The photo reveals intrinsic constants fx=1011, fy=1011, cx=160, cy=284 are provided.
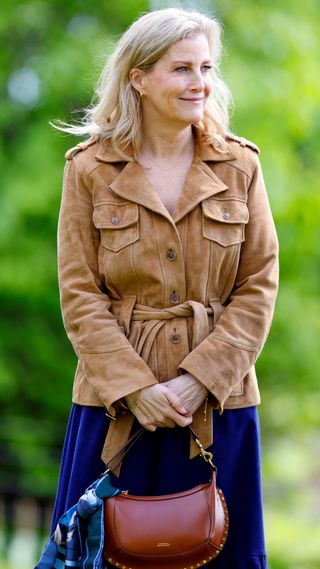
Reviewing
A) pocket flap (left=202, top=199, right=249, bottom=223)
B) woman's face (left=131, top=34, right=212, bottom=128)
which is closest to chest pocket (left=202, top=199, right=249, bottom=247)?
pocket flap (left=202, top=199, right=249, bottom=223)

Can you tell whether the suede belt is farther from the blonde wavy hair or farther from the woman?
the blonde wavy hair

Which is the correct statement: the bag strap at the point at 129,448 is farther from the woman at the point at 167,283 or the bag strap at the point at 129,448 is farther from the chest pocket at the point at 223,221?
the chest pocket at the point at 223,221

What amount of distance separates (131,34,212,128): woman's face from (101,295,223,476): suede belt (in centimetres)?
58

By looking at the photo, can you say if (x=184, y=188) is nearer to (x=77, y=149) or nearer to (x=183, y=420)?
(x=77, y=149)

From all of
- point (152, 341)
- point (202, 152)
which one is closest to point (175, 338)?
point (152, 341)

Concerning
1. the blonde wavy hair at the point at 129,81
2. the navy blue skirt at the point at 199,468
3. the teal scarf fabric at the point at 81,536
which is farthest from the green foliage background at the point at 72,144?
the teal scarf fabric at the point at 81,536

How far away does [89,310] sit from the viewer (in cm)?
307

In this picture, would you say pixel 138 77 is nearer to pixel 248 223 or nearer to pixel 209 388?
pixel 248 223

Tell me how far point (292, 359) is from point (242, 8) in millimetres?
2876

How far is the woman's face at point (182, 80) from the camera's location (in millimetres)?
3014

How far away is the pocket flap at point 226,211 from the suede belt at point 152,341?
27 centimetres

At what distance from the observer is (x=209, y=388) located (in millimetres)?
2996

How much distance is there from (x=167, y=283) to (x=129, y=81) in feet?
2.11

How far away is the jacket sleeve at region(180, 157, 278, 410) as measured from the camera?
3.01 meters
